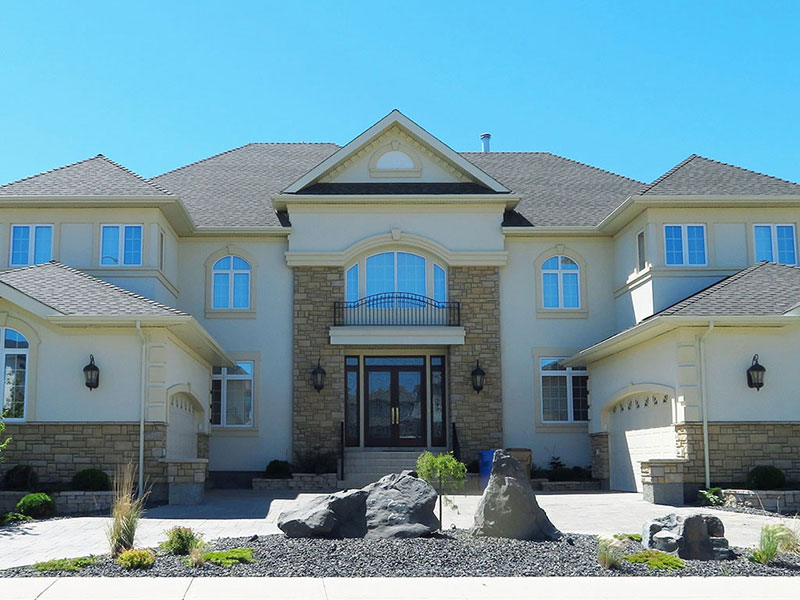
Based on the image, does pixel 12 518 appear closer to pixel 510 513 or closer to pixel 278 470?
pixel 278 470

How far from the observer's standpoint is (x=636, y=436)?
20.5 metres

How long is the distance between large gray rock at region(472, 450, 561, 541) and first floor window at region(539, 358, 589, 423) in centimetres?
1253

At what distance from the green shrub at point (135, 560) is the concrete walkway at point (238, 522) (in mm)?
1453

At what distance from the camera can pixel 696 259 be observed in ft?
71.0

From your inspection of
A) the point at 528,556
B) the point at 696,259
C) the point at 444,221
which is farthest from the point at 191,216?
the point at 528,556

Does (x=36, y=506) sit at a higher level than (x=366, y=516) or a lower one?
lower

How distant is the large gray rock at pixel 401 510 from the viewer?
36.6 ft

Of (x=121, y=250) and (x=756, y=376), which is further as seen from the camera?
(x=121, y=250)

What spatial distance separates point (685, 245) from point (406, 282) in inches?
277

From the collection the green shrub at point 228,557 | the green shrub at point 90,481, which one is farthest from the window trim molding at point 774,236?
the green shrub at point 228,557

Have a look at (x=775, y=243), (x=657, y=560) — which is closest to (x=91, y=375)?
(x=657, y=560)

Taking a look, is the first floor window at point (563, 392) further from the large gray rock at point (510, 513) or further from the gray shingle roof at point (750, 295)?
the large gray rock at point (510, 513)
